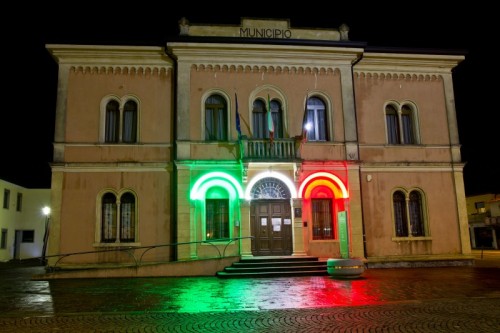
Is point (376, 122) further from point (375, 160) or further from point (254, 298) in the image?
point (254, 298)

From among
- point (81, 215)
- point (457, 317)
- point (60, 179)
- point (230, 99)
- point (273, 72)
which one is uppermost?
point (273, 72)

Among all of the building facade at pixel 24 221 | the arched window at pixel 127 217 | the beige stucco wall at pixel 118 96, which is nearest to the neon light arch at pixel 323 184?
the beige stucco wall at pixel 118 96

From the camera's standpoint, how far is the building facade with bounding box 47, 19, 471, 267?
1880 centimetres

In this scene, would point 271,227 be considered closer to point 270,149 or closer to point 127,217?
point 270,149

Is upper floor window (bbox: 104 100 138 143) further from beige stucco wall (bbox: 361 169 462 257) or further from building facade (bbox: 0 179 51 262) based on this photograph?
building facade (bbox: 0 179 51 262)

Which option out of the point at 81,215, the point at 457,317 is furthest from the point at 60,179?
the point at 457,317

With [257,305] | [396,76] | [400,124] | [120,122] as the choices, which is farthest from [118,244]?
[396,76]

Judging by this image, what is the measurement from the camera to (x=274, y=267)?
17.1 meters

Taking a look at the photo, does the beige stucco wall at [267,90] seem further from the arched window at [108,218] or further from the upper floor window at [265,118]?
the arched window at [108,218]

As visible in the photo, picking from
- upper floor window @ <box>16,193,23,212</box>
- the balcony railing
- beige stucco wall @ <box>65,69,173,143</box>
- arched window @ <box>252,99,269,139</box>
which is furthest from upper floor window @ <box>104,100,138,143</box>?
upper floor window @ <box>16,193,23,212</box>

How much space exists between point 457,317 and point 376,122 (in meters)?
13.2

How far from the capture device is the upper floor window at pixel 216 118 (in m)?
19.7

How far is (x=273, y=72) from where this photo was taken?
20.2m

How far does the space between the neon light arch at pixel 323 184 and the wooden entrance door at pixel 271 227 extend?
3.32ft
